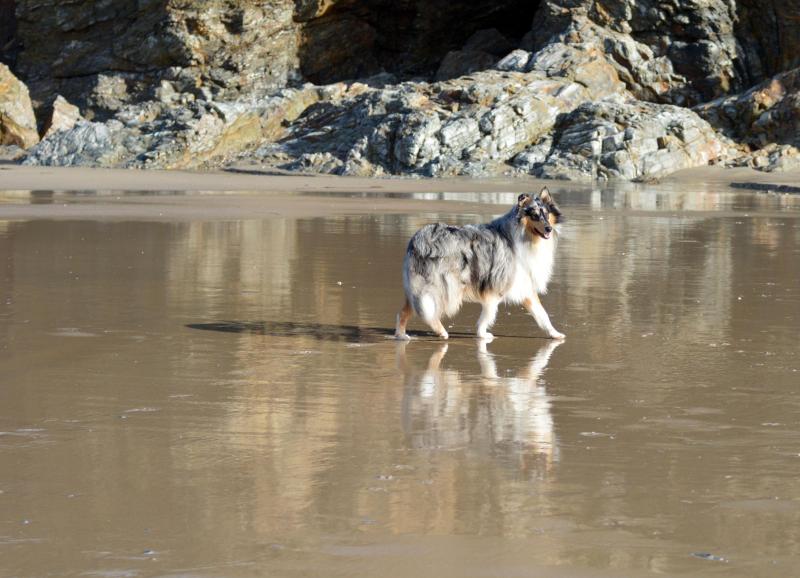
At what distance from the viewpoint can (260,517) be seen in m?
4.87

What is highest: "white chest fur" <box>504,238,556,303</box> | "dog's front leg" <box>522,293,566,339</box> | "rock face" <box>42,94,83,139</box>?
"rock face" <box>42,94,83,139</box>

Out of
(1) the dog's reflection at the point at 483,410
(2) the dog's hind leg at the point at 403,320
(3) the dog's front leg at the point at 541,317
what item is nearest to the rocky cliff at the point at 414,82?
(3) the dog's front leg at the point at 541,317

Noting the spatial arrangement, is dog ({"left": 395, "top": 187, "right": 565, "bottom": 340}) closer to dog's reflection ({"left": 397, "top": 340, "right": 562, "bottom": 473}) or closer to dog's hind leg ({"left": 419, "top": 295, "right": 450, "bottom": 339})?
dog's hind leg ({"left": 419, "top": 295, "right": 450, "bottom": 339})

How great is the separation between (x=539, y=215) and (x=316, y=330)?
75.3 inches

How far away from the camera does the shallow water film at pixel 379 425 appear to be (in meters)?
4.57

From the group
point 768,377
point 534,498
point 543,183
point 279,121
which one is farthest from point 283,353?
point 279,121

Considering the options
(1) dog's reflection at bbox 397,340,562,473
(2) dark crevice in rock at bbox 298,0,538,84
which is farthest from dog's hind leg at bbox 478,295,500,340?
(2) dark crevice in rock at bbox 298,0,538,84

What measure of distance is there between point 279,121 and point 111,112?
12.2 meters

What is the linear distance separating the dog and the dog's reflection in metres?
0.51

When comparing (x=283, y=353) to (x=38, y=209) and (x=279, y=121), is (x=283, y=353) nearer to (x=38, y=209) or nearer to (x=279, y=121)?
(x=38, y=209)

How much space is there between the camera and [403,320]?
30.6 ft

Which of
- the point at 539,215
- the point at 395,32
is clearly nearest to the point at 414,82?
the point at 395,32

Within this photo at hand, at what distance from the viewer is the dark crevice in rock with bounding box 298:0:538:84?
5059 centimetres

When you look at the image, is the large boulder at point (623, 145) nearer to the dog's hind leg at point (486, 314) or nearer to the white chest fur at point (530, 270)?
the white chest fur at point (530, 270)
